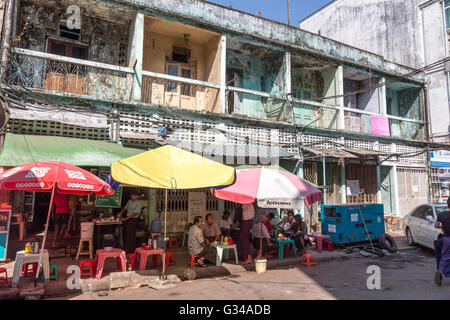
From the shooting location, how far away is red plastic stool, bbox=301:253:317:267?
789 cm

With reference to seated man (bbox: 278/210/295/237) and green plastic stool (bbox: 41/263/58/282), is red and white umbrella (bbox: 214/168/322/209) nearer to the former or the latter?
seated man (bbox: 278/210/295/237)

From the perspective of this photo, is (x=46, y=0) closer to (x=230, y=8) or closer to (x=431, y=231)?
(x=230, y=8)

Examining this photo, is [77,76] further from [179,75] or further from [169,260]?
[169,260]

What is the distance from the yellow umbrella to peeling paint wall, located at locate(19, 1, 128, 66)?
6.71m

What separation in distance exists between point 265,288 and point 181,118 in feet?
20.4

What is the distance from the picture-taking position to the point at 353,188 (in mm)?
14164

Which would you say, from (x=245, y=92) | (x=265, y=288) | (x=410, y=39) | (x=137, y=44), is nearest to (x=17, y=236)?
(x=137, y=44)

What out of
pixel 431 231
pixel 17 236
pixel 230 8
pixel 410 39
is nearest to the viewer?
pixel 431 231

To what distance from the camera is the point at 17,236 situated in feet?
30.9

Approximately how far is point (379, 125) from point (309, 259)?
9.49 m

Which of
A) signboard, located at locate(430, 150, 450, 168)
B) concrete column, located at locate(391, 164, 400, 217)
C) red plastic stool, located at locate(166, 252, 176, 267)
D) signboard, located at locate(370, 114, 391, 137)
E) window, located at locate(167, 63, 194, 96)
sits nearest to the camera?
red plastic stool, located at locate(166, 252, 176, 267)

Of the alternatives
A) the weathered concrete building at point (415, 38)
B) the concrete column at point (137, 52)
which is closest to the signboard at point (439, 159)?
the weathered concrete building at point (415, 38)

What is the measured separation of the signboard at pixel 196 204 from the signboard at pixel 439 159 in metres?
13.0

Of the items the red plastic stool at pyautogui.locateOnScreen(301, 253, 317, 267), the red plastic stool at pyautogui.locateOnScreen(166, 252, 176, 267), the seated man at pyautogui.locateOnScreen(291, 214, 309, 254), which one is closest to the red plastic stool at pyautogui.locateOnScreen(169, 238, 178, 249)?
the red plastic stool at pyautogui.locateOnScreen(166, 252, 176, 267)
